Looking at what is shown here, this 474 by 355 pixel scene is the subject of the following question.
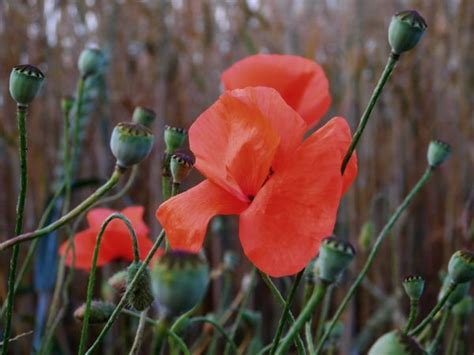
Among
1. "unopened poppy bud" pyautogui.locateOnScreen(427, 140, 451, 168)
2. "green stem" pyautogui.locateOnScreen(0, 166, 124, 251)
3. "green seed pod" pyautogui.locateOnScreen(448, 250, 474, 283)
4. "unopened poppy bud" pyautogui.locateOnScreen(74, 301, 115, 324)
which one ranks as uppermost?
"unopened poppy bud" pyautogui.locateOnScreen(427, 140, 451, 168)

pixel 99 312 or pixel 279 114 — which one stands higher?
pixel 279 114

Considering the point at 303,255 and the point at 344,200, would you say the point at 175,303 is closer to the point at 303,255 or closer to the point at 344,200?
the point at 303,255

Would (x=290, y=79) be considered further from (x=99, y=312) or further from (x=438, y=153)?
(x=99, y=312)

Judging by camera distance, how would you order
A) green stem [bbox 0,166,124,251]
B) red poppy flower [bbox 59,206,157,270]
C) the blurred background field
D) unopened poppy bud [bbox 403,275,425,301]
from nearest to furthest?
green stem [bbox 0,166,124,251]
unopened poppy bud [bbox 403,275,425,301]
red poppy flower [bbox 59,206,157,270]
the blurred background field

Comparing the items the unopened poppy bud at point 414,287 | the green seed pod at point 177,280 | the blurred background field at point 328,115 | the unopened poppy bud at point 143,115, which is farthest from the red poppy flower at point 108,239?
the blurred background field at point 328,115

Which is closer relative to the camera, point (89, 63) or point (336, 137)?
point (336, 137)

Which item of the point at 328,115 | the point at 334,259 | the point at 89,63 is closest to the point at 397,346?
the point at 334,259

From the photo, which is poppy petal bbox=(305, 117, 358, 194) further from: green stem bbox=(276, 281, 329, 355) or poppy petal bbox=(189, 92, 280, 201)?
green stem bbox=(276, 281, 329, 355)

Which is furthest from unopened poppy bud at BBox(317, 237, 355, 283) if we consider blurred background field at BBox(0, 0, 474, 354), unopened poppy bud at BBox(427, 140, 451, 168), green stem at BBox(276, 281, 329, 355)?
blurred background field at BBox(0, 0, 474, 354)
